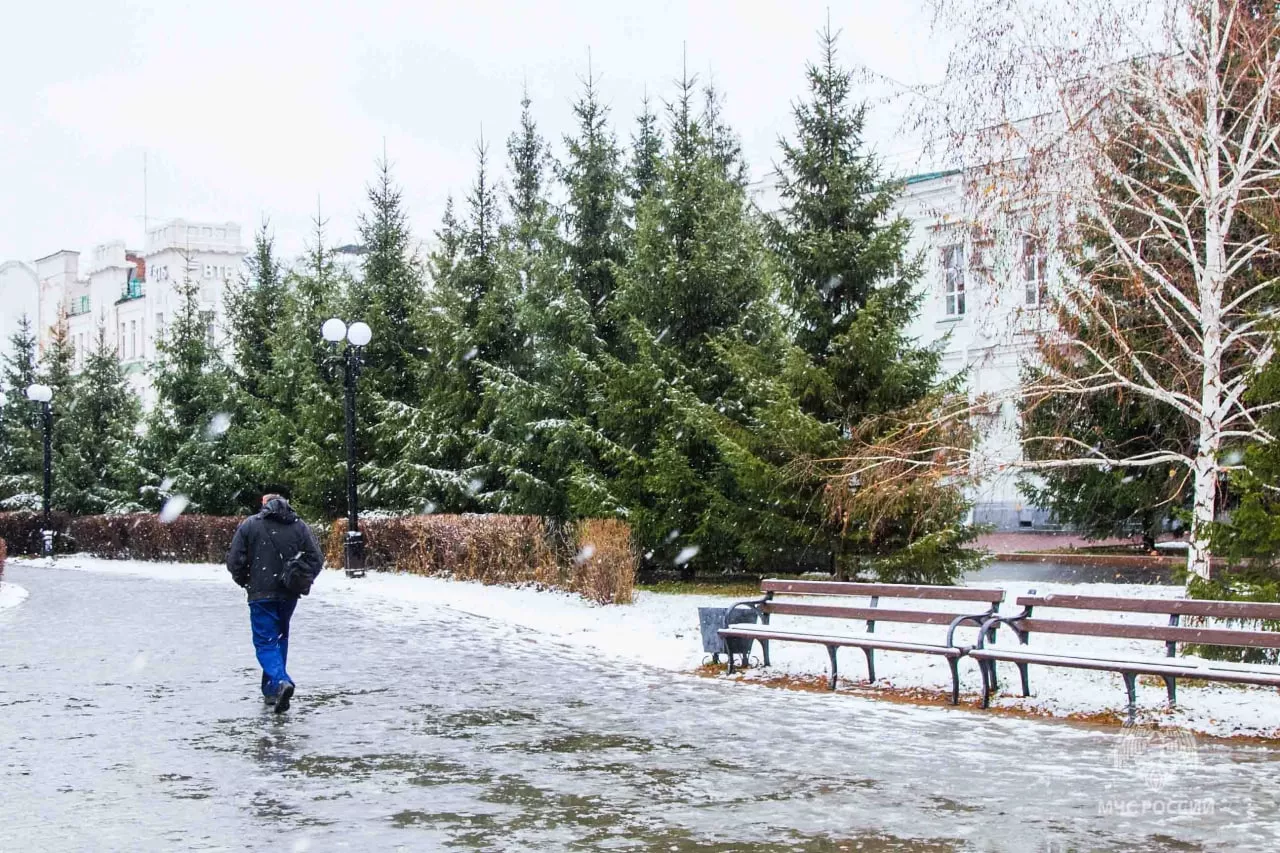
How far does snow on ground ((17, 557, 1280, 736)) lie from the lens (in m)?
10.9

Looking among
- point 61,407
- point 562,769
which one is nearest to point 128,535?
point 61,407

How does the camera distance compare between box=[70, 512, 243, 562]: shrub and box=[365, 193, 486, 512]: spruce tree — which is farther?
box=[70, 512, 243, 562]: shrub

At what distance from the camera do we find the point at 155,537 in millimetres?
34312

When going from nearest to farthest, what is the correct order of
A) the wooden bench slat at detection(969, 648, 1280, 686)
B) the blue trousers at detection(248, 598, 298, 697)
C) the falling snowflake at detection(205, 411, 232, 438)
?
the wooden bench slat at detection(969, 648, 1280, 686)
the blue trousers at detection(248, 598, 298, 697)
the falling snowflake at detection(205, 411, 232, 438)

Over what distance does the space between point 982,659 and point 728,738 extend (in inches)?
99.4

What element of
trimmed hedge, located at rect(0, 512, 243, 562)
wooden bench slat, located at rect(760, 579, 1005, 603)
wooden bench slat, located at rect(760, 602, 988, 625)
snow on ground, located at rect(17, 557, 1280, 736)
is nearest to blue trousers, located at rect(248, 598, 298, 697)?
snow on ground, located at rect(17, 557, 1280, 736)

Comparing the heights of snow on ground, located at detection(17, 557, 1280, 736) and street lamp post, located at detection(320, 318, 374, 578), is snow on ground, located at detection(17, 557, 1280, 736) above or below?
below

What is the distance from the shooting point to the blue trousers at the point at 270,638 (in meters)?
11.2

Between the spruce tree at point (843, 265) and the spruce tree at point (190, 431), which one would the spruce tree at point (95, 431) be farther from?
the spruce tree at point (843, 265)

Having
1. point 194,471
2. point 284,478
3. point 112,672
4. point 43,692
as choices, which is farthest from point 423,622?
point 194,471

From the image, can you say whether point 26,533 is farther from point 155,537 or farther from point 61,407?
point 155,537

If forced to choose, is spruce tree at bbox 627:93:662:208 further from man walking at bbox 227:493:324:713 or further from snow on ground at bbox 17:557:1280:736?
man walking at bbox 227:493:324:713

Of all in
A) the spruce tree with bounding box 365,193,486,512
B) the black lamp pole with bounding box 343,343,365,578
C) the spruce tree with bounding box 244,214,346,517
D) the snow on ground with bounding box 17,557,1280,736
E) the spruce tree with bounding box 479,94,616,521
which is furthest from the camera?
the spruce tree with bounding box 244,214,346,517

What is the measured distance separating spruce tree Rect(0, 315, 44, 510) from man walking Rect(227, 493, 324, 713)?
35.6m
